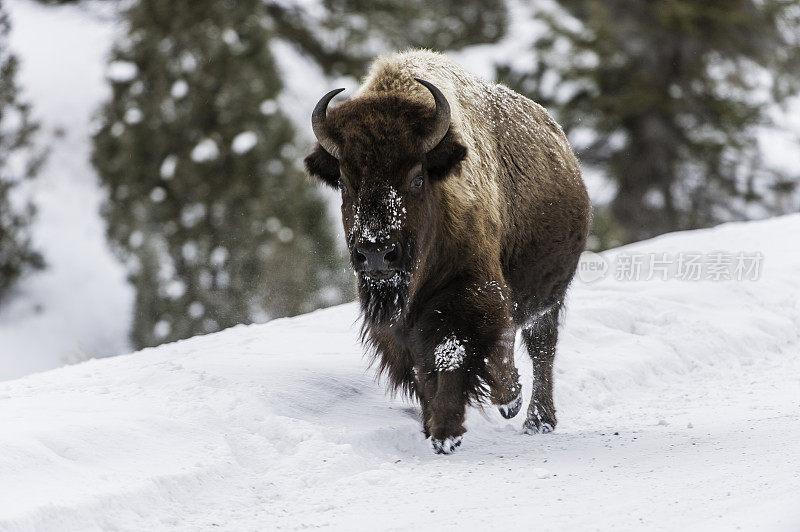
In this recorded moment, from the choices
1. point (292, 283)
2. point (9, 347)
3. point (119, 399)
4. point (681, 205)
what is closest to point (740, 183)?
point (681, 205)

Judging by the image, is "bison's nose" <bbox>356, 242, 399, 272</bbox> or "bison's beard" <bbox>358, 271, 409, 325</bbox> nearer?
"bison's nose" <bbox>356, 242, 399, 272</bbox>

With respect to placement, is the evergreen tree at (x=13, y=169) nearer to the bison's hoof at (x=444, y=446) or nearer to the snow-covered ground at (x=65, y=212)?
the snow-covered ground at (x=65, y=212)

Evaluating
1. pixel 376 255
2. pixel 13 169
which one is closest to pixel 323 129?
pixel 376 255

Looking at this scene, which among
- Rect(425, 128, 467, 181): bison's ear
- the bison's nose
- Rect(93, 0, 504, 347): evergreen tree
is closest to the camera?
the bison's nose

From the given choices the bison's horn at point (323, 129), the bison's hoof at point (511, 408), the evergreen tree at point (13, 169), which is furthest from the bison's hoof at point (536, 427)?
the evergreen tree at point (13, 169)

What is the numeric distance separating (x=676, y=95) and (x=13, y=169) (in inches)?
525

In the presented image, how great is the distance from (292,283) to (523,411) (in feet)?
32.3

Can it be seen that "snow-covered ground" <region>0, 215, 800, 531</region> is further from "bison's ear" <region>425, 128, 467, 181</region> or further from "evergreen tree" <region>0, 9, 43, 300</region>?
"evergreen tree" <region>0, 9, 43, 300</region>

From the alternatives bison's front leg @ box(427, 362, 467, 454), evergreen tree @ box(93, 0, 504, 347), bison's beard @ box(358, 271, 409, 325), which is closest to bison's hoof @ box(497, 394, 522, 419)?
bison's front leg @ box(427, 362, 467, 454)

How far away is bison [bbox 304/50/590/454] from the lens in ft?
16.5

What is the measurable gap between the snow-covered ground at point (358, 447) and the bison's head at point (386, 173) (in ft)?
2.83

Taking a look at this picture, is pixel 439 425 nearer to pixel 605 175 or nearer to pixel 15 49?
pixel 605 175

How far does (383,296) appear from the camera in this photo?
5.33m

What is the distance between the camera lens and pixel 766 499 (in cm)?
381
